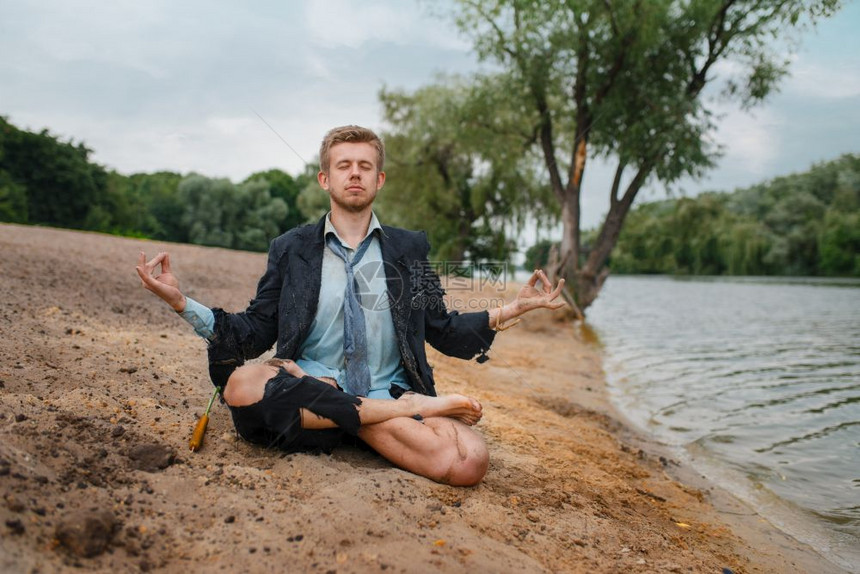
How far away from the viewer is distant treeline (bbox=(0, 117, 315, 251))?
2580 cm

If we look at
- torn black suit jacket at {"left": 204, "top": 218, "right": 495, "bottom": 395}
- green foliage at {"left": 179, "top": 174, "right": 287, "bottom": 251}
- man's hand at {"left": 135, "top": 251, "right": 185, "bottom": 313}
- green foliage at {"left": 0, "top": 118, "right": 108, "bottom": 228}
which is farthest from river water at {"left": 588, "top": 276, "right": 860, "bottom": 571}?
green foliage at {"left": 0, "top": 118, "right": 108, "bottom": 228}

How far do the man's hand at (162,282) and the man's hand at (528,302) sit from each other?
1605 millimetres

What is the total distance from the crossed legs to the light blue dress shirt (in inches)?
8.5

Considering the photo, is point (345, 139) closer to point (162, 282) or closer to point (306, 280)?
point (306, 280)

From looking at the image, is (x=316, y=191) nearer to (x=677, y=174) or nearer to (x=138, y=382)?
(x=677, y=174)

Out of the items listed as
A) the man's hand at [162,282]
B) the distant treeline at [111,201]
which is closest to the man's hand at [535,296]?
the man's hand at [162,282]

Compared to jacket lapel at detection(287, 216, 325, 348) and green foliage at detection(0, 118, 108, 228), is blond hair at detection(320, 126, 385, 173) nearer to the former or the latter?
jacket lapel at detection(287, 216, 325, 348)

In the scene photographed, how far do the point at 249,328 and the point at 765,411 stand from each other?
593 cm

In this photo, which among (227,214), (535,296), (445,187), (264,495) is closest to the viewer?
(264,495)

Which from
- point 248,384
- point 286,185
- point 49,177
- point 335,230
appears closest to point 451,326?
point 335,230

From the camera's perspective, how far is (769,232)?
60781 millimetres

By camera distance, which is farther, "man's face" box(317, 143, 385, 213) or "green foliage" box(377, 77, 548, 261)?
"green foliage" box(377, 77, 548, 261)

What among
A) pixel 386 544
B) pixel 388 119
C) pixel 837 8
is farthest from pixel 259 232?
pixel 386 544

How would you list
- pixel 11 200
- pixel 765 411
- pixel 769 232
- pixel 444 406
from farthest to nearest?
pixel 769 232 → pixel 11 200 → pixel 765 411 → pixel 444 406
